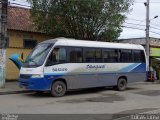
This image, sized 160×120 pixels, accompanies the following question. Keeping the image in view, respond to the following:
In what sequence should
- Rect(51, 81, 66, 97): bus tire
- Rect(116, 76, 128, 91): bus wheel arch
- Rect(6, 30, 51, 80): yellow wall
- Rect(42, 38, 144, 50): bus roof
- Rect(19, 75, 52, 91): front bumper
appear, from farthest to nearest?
1. Rect(6, 30, 51, 80): yellow wall
2. Rect(116, 76, 128, 91): bus wheel arch
3. Rect(42, 38, 144, 50): bus roof
4. Rect(51, 81, 66, 97): bus tire
5. Rect(19, 75, 52, 91): front bumper

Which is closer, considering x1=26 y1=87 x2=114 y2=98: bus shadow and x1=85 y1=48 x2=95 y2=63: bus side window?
x1=26 y1=87 x2=114 y2=98: bus shadow

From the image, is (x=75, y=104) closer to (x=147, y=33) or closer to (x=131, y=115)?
(x=131, y=115)

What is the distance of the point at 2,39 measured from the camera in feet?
62.7

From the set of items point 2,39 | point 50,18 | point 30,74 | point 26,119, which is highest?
point 50,18

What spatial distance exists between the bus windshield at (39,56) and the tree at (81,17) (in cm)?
600

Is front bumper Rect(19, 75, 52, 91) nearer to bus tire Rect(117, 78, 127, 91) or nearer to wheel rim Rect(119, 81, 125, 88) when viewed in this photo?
bus tire Rect(117, 78, 127, 91)

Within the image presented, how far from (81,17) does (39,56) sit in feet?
23.4

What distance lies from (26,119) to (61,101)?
475 centimetres

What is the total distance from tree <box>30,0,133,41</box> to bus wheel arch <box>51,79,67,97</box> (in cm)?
697

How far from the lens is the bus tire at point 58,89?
55.7ft

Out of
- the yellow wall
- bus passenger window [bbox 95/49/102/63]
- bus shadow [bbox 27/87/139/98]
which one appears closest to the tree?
the yellow wall

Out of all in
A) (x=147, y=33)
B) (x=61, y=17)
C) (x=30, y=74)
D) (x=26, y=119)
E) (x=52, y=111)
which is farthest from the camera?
(x=147, y=33)

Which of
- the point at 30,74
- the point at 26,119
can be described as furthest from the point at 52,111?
the point at 30,74

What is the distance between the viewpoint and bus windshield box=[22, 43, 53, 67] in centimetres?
1675
